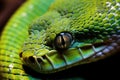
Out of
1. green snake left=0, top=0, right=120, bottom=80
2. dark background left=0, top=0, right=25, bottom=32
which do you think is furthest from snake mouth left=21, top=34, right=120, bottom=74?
dark background left=0, top=0, right=25, bottom=32

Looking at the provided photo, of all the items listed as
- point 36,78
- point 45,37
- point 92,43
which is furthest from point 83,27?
→ point 36,78

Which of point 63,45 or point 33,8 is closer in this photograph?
point 63,45

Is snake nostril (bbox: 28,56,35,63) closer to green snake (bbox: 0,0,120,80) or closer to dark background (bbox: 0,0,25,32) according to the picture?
green snake (bbox: 0,0,120,80)

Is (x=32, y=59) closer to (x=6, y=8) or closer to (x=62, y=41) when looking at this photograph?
(x=62, y=41)

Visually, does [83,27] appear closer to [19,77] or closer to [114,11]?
[114,11]

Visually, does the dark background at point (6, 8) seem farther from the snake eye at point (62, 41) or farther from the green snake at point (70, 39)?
the snake eye at point (62, 41)

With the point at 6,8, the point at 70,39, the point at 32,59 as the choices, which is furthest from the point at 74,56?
the point at 6,8

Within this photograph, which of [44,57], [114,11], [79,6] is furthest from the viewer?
[79,6]
